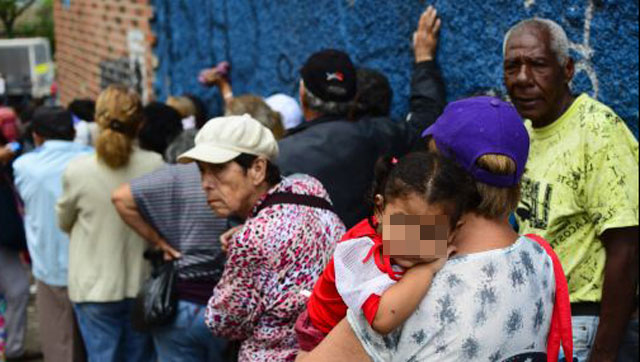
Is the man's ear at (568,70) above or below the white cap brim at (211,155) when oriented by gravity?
above

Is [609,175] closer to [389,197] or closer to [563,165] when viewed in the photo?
[563,165]

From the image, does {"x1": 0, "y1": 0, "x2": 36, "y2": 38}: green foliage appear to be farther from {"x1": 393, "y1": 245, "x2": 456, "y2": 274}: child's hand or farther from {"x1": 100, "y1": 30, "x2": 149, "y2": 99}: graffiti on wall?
{"x1": 393, "y1": 245, "x2": 456, "y2": 274}: child's hand

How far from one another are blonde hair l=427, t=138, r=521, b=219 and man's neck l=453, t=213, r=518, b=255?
0.02m

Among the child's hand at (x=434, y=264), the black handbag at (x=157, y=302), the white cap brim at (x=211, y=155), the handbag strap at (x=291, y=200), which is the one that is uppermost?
the child's hand at (x=434, y=264)

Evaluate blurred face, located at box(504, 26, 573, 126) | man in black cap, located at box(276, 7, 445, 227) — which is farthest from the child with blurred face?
man in black cap, located at box(276, 7, 445, 227)

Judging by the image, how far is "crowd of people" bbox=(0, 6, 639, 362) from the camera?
67.9 inches

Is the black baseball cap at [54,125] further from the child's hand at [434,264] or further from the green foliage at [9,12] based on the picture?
the green foliage at [9,12]

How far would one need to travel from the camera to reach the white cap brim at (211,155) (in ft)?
8.94

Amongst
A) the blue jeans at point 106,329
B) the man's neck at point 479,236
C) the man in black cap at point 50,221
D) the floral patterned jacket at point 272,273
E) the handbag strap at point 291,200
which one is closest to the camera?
the man's neck at point 479,236

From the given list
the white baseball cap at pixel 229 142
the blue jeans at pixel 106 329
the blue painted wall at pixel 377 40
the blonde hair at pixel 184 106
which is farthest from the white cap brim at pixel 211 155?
the blonde hair at pixel 184 106

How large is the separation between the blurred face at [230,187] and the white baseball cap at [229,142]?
0.17 ft

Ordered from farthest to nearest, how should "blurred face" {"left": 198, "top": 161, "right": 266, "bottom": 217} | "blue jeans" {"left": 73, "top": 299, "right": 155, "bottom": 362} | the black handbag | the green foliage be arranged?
the green foliage < "blue jeans" {"left": 73, "top": 299, "right": 155, "bottom": 362} < the black handbag < "blurred face" {"left": 198, "top": 161, "right": 266, "bottom": 217}

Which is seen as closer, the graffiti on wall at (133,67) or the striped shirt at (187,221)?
the striped shirt at (187,221)

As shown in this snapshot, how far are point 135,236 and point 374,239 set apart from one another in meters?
2.54
